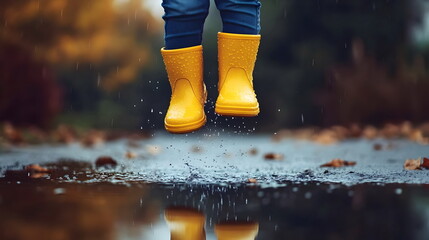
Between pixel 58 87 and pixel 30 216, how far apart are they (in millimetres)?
6753

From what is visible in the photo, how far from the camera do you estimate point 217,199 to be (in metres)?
2.42

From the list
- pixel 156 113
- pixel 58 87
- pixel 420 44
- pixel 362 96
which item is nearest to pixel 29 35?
pixel 58 87

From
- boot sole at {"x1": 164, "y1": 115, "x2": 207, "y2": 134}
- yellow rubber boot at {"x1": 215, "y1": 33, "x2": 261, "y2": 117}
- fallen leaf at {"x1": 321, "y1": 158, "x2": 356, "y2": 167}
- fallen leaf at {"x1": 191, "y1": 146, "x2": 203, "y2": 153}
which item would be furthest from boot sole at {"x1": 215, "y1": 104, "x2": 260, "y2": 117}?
fallen leaf at {"x1": 191, "y1": 146, "x2": 203, "y2": 153}

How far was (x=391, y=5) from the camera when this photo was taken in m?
8.90

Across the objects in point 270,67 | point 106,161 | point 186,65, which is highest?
point 186,65

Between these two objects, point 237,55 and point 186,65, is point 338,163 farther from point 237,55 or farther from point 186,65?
point 186,65

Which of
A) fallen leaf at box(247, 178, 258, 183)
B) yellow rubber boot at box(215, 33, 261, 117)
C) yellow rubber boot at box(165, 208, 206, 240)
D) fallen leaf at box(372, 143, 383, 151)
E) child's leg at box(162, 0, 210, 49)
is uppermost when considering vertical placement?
child's leg at box(162, 0, 210, 49)

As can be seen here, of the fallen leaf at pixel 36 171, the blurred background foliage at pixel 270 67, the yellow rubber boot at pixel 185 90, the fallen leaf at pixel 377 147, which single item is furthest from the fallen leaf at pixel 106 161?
the blurred background foliage at pixel 270 67

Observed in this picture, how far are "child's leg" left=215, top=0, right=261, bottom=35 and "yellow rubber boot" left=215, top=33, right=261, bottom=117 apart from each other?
0.10 ft

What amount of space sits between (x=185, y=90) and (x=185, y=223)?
41.3 inches

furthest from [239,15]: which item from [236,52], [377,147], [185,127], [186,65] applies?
[377,147]

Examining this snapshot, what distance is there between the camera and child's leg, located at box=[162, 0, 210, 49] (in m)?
2.80

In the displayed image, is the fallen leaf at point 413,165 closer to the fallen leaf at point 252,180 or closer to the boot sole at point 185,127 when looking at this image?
the fallen leaf at point 252,180

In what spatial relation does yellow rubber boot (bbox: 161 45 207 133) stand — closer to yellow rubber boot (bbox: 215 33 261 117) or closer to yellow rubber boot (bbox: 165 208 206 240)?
yellow rubber boot (bbox: 215 33 261 117)
